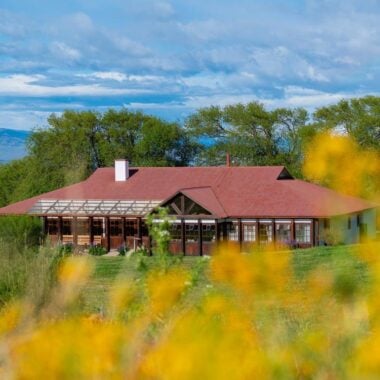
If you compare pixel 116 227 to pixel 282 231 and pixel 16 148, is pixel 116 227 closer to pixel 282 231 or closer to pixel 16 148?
pixel 282 231

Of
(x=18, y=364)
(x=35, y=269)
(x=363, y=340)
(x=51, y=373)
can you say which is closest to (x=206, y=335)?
(x=51, y=373)

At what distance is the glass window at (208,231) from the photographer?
34.8 m

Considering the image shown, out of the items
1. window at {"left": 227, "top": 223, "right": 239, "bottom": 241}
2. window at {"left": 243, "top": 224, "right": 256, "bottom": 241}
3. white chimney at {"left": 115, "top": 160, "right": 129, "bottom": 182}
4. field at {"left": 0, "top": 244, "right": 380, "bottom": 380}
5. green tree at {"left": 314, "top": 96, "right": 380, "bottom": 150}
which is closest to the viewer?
field at {"left": 0, "top": 244, "right": 380, "bottom": 380}

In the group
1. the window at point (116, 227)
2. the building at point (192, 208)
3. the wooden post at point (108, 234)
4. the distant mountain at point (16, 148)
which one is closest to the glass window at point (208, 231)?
the building at point (192, 208)

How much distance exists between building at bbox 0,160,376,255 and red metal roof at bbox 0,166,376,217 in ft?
0.11

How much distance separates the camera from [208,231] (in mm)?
34875

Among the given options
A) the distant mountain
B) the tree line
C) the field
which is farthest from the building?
the field

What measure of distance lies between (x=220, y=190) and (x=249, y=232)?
324 centimetres

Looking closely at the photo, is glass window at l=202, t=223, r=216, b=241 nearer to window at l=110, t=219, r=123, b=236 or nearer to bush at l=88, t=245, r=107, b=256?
window at l=110, t=219, r=123, b=236

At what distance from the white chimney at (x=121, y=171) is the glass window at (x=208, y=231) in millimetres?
7173

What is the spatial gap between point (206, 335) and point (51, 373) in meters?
0.34

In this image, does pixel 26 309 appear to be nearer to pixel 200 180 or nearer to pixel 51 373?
pixel 51 373

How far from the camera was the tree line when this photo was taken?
55375 millimetres

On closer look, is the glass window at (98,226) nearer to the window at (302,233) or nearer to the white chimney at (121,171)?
the white chimney at (121,171)
